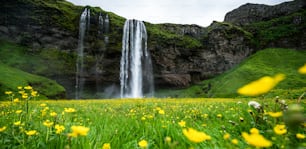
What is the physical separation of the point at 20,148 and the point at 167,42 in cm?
5136

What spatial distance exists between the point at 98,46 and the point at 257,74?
3604 cm

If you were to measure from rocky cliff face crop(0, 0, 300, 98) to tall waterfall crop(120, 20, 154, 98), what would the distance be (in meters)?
1.65

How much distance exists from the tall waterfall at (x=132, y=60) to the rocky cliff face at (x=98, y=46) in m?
1.65

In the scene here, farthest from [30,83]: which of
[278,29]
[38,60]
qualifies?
[278,29]

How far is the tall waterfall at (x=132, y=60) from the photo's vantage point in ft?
150

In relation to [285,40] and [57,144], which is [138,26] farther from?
[57,144]

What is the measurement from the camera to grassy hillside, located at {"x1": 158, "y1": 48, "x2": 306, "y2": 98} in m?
42.3

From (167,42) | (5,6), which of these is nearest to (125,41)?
(167,42)

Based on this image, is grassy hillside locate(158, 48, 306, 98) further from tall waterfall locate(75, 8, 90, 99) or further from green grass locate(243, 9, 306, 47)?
tall waterfall locate(75, 8, 90, 99)

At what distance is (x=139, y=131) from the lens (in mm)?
2490

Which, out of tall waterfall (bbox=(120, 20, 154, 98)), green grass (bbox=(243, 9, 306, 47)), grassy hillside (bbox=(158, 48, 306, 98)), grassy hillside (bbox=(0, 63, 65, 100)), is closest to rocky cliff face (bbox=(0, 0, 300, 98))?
tall waterfall (bbox=(120, 20, 154, 98))

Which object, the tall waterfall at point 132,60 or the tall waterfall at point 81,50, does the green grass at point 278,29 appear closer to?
the tall waterfall at point 132,60

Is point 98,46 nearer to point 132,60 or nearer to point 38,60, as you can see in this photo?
point 132,60

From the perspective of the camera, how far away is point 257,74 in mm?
45375
